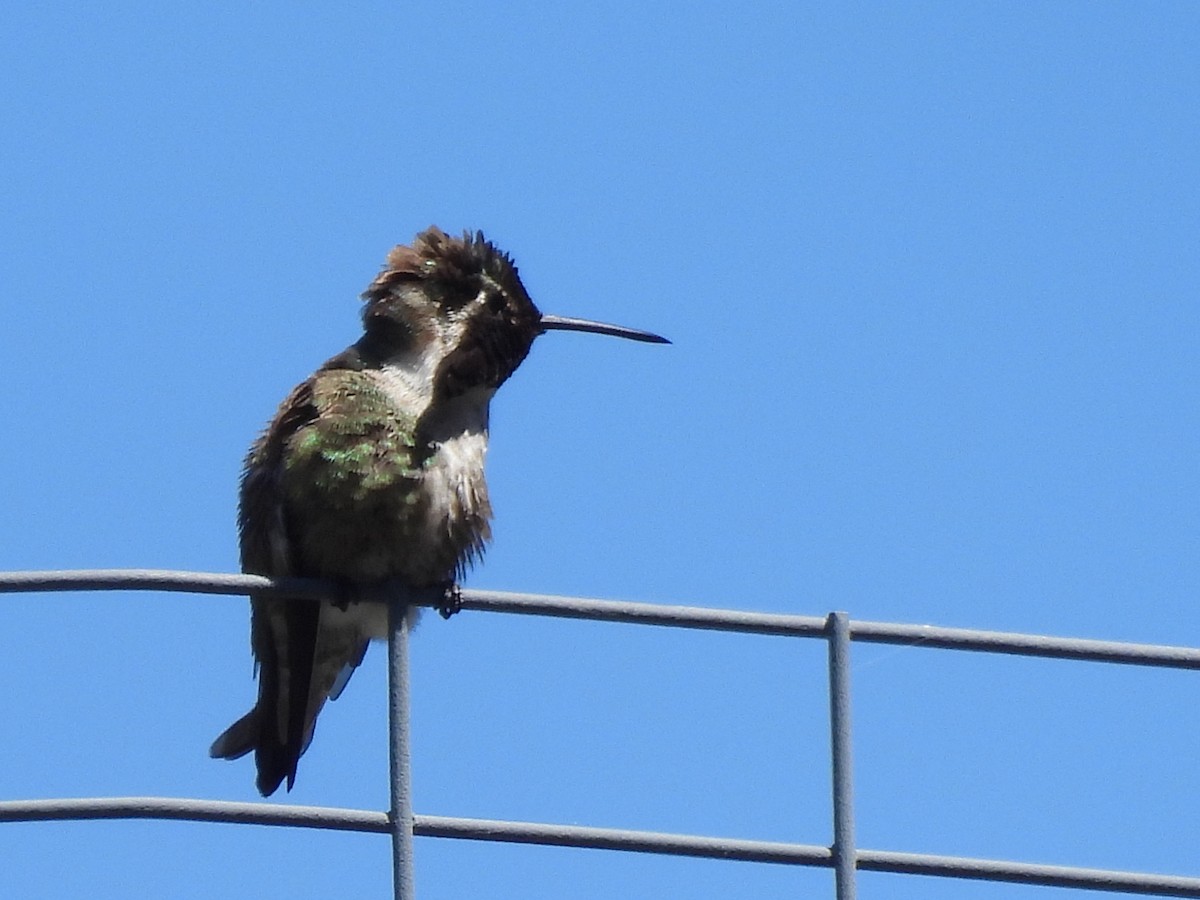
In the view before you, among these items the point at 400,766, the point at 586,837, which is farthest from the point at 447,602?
the point at 586,837

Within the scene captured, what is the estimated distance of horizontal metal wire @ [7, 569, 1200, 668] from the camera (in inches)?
153

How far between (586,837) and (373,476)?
7.00ft

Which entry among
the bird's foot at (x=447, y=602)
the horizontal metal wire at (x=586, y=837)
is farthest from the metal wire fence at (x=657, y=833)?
the bird's foot at (x=447, y=602)

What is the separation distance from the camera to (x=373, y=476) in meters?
5.66

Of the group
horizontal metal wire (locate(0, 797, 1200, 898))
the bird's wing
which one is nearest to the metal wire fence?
horizontal metal wire (locate(0, 797, 1200, 898))

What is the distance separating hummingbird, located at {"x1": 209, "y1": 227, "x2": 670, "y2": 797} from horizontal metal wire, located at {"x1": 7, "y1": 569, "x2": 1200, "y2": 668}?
1.32 metres

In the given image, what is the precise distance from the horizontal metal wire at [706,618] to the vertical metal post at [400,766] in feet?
0.62

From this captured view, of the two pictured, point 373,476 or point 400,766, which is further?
point 373,476

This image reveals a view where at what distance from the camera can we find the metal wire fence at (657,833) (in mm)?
3703

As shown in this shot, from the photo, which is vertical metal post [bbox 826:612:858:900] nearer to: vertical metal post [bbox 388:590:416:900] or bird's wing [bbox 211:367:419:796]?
vertical metal post [bbox 388:590:416:900]

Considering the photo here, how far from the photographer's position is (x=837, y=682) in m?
3.96

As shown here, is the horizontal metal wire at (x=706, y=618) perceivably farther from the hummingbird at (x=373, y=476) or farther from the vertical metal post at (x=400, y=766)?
the hummingbird at (x=373, y=476)

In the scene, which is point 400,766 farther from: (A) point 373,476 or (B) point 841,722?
(A) point 373,476

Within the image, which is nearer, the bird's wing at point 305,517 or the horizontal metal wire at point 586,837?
the horizontal metal wire at point 586,837
